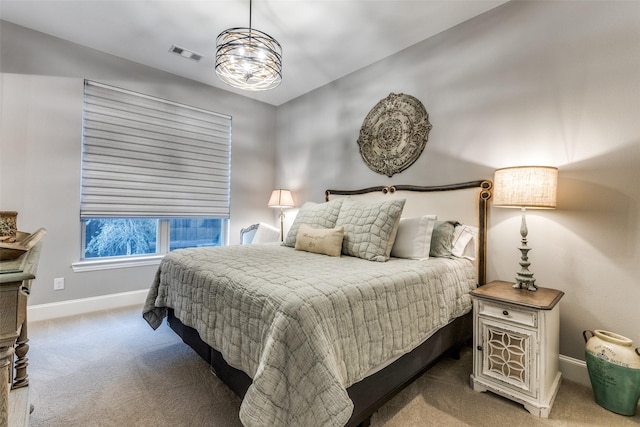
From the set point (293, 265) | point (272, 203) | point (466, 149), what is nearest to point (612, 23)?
point (466, 149)

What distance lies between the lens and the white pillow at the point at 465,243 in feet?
7.52

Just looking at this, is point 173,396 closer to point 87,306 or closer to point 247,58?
point 87,306

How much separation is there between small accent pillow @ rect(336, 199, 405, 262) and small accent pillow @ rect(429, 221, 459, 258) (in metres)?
0.36

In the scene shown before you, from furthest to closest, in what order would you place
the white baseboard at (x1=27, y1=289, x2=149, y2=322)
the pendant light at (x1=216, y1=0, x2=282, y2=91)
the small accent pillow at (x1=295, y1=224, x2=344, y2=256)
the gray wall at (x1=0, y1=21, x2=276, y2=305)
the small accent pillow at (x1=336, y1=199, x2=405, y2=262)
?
the white baseboard at (x1=27, y1=289, x2=149, y2=322) → the gray wall at (x1=0, y1=21, x2=276, y2=305) → the small accent pillow at (x1=295, y1=224, x2=344, y2=256) → the small accent pillow at (x1=336, y1=199, x2=405, y2=262) → the pendant light at (x1=216, y1=0, x2=282, y2=91)

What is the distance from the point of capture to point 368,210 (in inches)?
91.1

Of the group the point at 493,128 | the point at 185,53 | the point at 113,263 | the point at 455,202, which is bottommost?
the point at 113,263

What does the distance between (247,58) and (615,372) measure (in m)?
2.91

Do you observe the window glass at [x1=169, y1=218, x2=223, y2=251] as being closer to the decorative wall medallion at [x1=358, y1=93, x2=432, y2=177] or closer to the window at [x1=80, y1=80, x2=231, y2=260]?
A: the window at [x1=80, y1=80, x2=231, y2=260]

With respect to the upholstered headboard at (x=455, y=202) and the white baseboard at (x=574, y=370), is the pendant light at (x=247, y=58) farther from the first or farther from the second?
the white baseboard at (x=574, y=370)

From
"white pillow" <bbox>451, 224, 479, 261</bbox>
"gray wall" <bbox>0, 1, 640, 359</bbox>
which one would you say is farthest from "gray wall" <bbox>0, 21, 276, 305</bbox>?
"white pillow" <bbox>451, 224, 479, 261</bbox>

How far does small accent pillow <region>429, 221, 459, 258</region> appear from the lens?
7.36 ft

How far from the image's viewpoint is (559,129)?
2.00 metres

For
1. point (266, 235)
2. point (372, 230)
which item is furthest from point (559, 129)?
point (266, 235)

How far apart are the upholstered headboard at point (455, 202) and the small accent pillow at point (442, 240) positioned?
22cm
